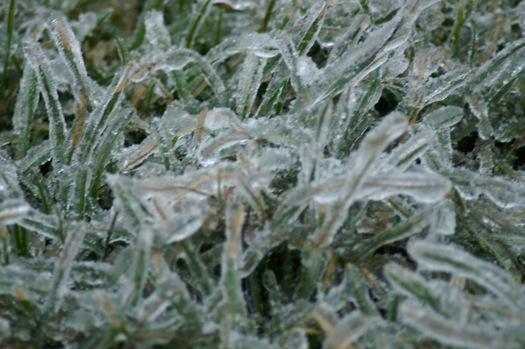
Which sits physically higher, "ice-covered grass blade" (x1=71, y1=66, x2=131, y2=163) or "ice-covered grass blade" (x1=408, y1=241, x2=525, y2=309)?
"ice-covered grass blade" (x1=71, y1=66, x2=131, y2=163)

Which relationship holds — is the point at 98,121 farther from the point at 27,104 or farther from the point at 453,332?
the point at 453,332

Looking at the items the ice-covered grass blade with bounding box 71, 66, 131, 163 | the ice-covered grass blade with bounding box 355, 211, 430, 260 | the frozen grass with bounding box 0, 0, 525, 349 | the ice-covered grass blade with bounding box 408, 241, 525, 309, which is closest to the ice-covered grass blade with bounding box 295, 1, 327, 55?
the frozen grass with bounding box 0, 0, 525, 349

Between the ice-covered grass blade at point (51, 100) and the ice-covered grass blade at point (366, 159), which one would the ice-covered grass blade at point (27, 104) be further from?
the ice-covered grass blade at point (366, 159)

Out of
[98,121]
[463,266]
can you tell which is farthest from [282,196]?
[98,121]

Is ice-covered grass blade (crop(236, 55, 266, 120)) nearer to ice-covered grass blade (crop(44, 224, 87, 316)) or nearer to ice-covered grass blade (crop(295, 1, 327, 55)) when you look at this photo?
ice-covered grass blade (crop(295, 1, 327, 55))

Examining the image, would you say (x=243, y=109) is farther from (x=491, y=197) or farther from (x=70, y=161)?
(x=491, y=197)

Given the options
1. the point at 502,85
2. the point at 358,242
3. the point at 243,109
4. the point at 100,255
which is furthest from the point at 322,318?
the point at 502,85

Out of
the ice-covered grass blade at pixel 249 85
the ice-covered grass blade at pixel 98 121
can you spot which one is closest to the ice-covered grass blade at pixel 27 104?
the ice-covered grass blade at pixel 98 121

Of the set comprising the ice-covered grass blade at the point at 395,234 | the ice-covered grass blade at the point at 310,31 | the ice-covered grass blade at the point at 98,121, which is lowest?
the ice-covered grass blade at the point at 395,234

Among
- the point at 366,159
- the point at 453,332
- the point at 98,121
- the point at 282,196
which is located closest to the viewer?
the point at 453,332
